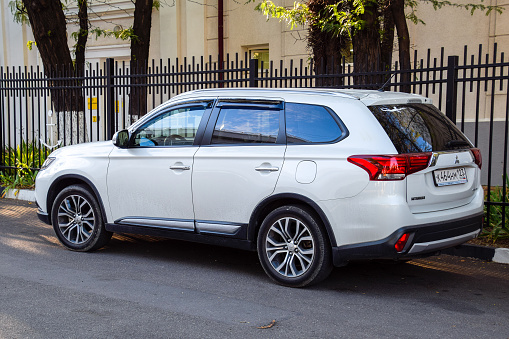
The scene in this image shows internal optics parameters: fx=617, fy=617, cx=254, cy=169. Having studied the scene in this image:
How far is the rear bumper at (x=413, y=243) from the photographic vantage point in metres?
5.06

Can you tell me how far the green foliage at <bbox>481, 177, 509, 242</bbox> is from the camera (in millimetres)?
7258

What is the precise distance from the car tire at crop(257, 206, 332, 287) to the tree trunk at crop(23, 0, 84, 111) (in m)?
7.31

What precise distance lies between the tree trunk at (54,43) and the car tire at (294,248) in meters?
7.31

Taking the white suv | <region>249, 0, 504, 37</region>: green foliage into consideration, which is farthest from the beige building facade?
the white suv

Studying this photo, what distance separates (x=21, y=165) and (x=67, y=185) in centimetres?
573

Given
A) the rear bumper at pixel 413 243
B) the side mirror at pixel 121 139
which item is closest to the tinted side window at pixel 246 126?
the side mirror at pixel 121 139

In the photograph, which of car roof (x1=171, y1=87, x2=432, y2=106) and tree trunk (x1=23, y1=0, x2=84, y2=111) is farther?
tree trunk (x1=23, y1=0, x2=84, y2=111)

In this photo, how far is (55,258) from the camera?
679 cm

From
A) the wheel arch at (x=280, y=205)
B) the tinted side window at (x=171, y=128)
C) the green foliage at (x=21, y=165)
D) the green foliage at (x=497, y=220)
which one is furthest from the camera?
the green foliage at (x=21, y=165)

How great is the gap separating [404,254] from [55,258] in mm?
3830

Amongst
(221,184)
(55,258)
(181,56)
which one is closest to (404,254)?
(221,184)

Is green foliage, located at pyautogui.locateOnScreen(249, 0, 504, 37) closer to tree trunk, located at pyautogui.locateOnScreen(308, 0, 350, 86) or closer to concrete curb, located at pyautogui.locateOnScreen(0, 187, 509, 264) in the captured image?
tree trunk, located at pyautogui.locateOnScreen(308, 0, 350, 86)

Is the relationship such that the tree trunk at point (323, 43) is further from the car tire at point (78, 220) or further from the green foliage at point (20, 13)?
the green foliage at point (20, 13)

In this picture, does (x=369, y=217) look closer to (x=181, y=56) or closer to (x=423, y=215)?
(x=423, y=215)
